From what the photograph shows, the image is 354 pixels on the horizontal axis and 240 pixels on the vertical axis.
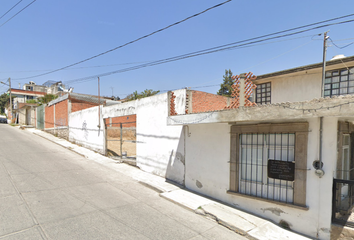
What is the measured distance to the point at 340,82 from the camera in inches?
329

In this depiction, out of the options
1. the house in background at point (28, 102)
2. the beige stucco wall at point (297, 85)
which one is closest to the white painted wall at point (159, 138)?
the beige stucco wall at point (297, 85)

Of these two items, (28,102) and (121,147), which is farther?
(28,102)

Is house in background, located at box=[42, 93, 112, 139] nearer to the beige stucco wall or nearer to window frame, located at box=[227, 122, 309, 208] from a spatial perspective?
the beige stucco wall

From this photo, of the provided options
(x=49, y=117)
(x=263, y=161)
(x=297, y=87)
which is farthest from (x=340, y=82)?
(x=49, y=117)

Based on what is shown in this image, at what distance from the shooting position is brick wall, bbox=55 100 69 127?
1781 cm

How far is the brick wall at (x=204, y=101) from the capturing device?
325 inches

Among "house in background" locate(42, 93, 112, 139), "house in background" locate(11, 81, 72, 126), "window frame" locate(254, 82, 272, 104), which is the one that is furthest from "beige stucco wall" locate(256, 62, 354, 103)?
"house in background" locate(11, 81, 72, 126)

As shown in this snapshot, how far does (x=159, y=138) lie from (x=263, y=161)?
177 inches

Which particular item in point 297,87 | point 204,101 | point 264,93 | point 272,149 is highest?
point 297,87

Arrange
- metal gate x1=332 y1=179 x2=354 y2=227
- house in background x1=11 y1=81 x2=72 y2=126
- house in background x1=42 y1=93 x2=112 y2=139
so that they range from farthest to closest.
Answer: house in background x1=11 y1=81 x2=72 y2=126 < house in background x1=42 y1=93 x2=112 y2=139 < metal gate x1=332 y1=179 x2=354 y2=227

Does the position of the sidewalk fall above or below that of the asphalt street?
below

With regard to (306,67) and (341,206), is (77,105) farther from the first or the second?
(341,206)

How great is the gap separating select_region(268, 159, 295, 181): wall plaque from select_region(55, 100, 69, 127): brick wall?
17.7m

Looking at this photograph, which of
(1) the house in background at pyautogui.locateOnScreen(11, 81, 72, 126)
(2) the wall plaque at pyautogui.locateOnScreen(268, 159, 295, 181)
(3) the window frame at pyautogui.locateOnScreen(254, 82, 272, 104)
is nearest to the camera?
(2) the wall plaque at pyautogui.locateOnScreen(268, 159, 295, 181)
